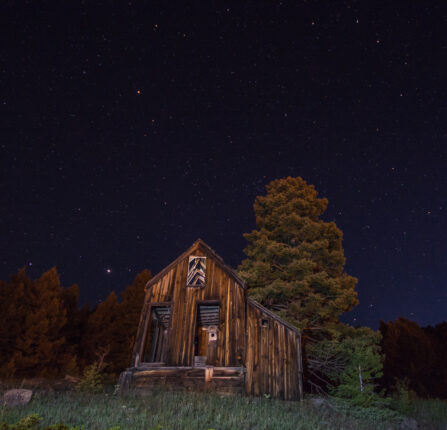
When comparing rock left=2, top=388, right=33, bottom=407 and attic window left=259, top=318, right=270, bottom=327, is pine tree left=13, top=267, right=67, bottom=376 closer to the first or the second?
rock left=2, top=388, right=33, bottom=407

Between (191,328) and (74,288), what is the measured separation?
2393 centimetres

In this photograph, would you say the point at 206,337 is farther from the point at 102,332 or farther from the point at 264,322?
the point at 102,332

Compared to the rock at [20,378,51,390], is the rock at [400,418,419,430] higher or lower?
lower

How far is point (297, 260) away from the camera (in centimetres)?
2020

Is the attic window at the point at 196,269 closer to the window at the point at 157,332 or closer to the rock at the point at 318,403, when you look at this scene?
the window at the point at 157,332

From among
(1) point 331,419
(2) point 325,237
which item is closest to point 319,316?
(2) point 325,237

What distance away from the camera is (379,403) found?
14.6m

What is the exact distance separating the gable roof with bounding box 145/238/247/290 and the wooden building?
0.18ft

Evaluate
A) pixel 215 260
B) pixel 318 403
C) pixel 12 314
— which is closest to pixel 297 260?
pixel 215 260

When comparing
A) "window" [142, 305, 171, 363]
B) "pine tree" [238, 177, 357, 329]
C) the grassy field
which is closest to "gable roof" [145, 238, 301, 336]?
"window" [142, 305, 171, 363]

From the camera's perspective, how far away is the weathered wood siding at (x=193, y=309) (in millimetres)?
15906

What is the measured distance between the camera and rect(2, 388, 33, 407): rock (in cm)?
1013

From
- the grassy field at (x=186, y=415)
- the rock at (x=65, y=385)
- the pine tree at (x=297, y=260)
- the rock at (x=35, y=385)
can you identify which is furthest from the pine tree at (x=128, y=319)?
the grassy field at (x=186, y=415)

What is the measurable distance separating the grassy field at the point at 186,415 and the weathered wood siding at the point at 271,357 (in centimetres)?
194
